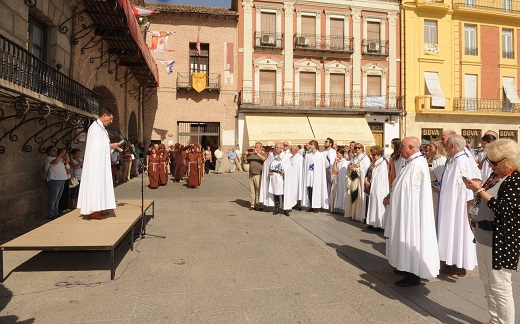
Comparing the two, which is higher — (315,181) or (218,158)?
(218,158)

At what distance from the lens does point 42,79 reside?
6.66m

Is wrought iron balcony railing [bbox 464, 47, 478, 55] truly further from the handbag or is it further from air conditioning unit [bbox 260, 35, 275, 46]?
the handbag

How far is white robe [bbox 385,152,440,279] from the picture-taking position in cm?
442

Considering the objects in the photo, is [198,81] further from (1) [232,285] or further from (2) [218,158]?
(1) [232,285]

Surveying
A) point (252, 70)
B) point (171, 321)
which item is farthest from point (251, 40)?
point (171, 321)

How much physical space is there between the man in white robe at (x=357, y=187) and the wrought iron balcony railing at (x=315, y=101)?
15.8 metres

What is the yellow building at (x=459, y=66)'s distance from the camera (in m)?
26.4

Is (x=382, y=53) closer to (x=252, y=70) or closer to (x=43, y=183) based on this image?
(x=252, y=70)

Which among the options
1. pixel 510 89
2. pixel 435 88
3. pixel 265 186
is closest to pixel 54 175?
pixel 265 186

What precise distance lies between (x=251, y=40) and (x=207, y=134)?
22.9 feet

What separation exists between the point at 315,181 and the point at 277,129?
14.5m

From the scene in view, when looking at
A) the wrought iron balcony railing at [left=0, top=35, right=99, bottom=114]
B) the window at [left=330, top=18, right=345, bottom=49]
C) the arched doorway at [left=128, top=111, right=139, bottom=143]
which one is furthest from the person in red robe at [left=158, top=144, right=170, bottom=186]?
the window at [left=330, top=18, right=345, bottom=49]

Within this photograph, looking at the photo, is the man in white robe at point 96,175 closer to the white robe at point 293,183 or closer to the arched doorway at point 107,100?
the white robe at point 293,183

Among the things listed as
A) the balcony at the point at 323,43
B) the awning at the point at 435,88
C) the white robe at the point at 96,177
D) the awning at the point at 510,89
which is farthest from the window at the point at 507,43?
the white robe at the point at 96,177
